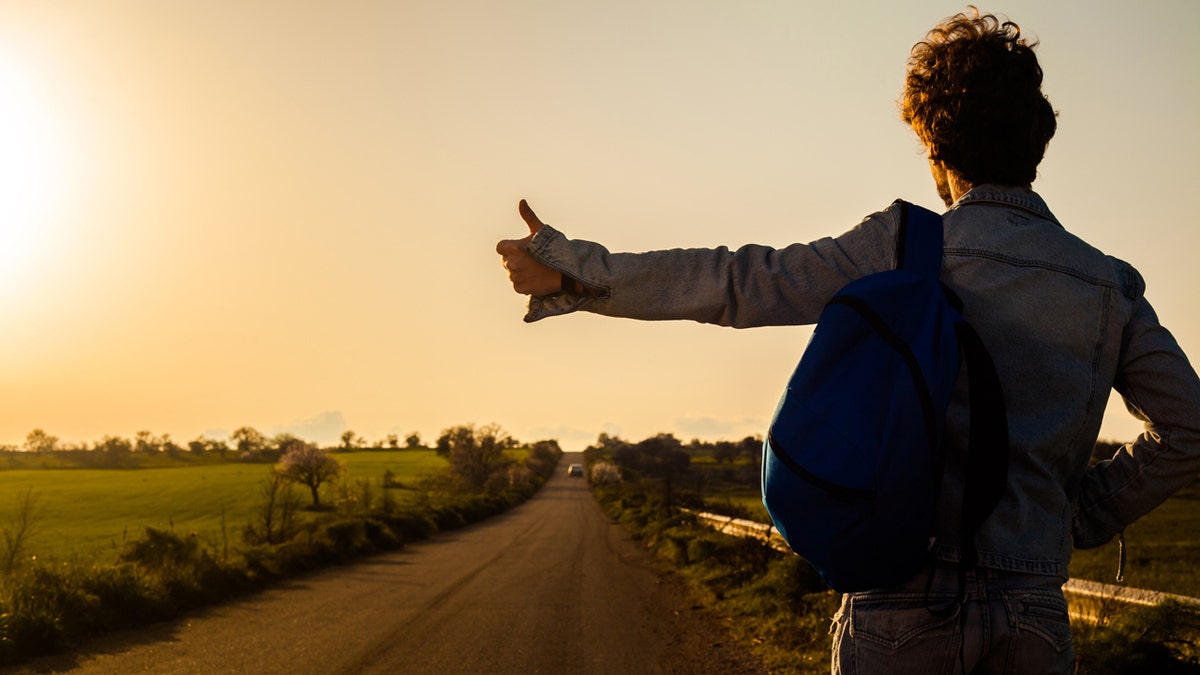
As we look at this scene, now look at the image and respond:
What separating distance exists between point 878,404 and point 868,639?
0.52m

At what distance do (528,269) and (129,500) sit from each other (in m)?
64.4

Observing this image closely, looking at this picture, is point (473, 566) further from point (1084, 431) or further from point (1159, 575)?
point (1084, 431)

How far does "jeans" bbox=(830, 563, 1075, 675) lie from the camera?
172cm

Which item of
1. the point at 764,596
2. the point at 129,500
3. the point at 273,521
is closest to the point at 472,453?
the point at 129,500

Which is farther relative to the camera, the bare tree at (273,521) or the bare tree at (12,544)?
the bare tree at (273,521)

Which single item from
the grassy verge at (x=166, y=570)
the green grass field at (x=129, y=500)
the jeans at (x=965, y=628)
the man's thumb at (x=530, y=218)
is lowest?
the green grass field at (x=129, y=500)

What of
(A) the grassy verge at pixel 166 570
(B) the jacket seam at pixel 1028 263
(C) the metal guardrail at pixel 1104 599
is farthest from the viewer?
(A) the grassy verge at pixel 166 570

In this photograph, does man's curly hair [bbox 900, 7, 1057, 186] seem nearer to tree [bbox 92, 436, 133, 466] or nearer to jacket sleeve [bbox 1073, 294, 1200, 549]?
jacket sleeve [bbox 1073, 294, 1200, 549]

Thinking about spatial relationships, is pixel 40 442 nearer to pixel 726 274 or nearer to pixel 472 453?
pixel 472 453

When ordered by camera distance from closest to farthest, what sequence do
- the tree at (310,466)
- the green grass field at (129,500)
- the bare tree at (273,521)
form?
the bare tree at (273,521)
the green grass field at (129,500)
the tree at (310,466)

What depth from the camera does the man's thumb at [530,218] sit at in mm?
2037

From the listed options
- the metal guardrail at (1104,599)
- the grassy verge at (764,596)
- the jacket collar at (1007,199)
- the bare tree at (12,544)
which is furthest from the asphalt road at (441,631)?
the jacket collar at (1007,199)

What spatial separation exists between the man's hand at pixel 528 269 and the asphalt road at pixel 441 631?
6638mm

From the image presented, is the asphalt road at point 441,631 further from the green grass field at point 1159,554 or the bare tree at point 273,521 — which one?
the bare tree at point 273,521
